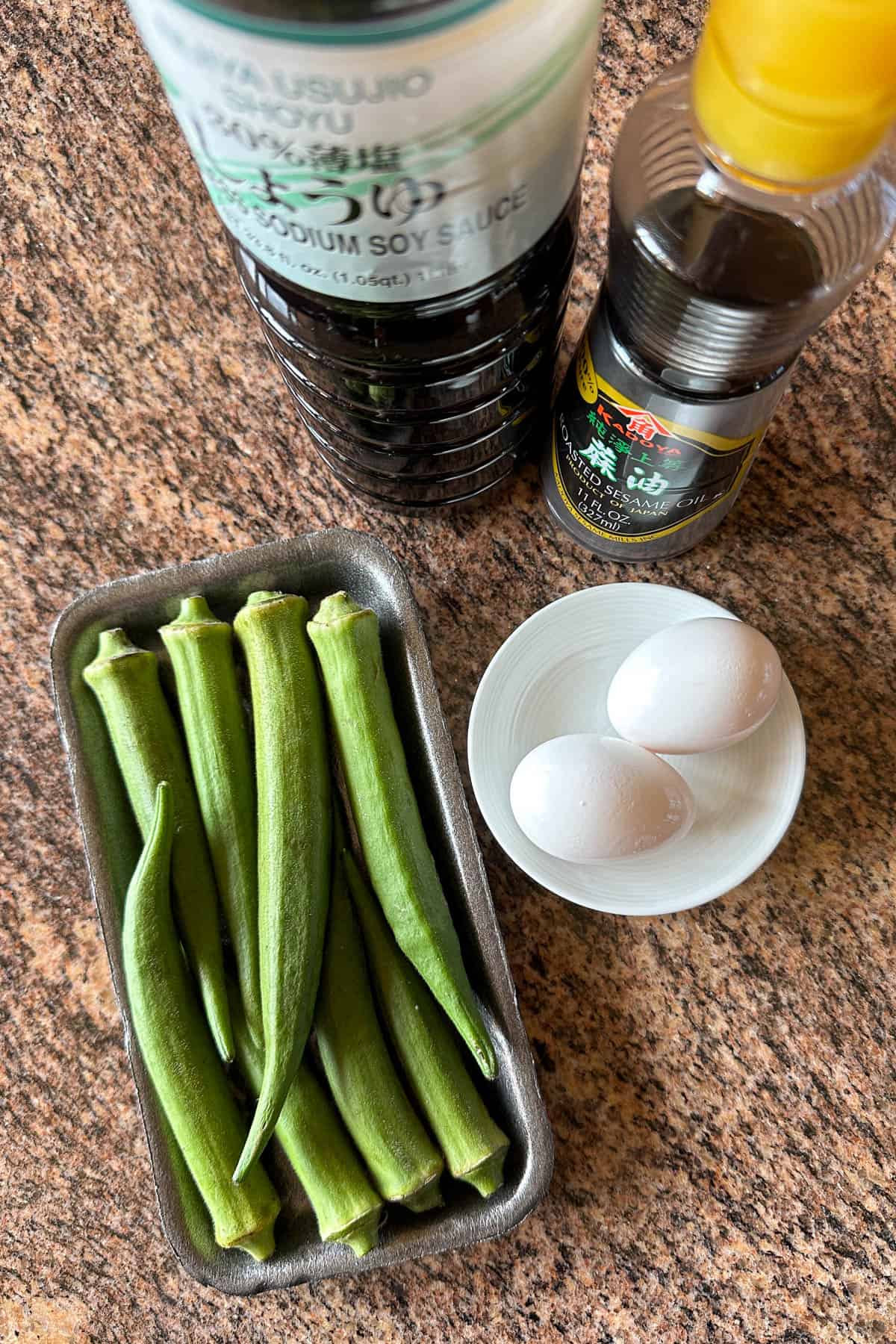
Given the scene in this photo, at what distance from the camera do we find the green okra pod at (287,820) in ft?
2.68

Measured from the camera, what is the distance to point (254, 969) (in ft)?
2.79

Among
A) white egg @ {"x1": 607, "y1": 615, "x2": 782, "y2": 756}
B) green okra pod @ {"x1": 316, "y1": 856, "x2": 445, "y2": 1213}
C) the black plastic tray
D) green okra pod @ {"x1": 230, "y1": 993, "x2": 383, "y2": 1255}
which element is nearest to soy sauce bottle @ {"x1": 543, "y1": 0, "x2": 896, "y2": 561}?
white egg @ {"x1": 607, "y1": 615, "x2": 782, "y2": 756}

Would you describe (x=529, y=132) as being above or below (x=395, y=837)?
above

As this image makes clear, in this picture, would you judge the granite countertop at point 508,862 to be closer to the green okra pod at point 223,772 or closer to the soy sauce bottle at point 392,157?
the green okra pod at point 223,772

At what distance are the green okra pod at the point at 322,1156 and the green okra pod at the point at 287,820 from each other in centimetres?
4

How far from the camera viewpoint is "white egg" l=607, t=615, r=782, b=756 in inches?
30.6

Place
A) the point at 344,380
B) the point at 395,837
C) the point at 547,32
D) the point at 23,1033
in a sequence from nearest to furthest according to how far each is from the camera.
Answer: the point at 547,32, the point at 344,380, the point at 395,837, the point at 23,1033

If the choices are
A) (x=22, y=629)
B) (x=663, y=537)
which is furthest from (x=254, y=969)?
(x=663, y=537)

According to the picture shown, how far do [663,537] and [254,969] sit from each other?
0.54m

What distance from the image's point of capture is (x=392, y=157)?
0.38 m

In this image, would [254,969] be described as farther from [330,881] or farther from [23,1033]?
[23,1033]

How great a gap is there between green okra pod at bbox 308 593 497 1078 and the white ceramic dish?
75mm

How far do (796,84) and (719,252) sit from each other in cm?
18

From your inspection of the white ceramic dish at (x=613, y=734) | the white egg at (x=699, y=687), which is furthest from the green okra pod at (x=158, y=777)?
the white egg at (x=699, y=687)
